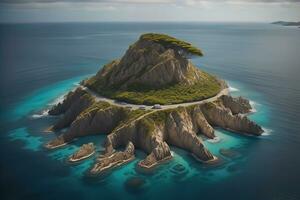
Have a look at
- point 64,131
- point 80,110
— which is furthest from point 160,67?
point 64,131

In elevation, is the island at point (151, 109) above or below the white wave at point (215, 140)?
above

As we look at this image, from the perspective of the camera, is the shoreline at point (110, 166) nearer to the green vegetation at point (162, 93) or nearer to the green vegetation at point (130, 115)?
the green vegetation at point (130, 115)

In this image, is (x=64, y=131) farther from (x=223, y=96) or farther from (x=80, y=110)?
(x=223, y=96)

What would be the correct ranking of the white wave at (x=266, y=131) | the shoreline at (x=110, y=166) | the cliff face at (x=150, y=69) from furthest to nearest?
1. the cliff face at (x=150, y=69)
2. the white wave at (x=266, y=131)
3. the shoreline at (x=110, y=166)

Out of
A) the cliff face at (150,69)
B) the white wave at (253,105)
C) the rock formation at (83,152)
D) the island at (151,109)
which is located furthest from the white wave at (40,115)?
the white wave at (253,105)

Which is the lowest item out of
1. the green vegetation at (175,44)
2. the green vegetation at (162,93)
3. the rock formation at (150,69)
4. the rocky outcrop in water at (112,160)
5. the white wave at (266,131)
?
the rocky outcrop in water at (112,160)

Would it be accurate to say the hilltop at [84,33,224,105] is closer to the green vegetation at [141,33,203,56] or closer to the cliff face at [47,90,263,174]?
the green vegetation at [141,33,203,56]

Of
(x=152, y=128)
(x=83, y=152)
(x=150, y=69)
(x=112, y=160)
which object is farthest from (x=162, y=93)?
(x=83, y=152)

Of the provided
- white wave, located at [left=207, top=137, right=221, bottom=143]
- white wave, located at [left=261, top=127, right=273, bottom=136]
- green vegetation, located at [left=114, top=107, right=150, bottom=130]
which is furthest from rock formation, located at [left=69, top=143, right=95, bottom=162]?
white wave, located at [left=261, top=127, right=273, bottom=136]
